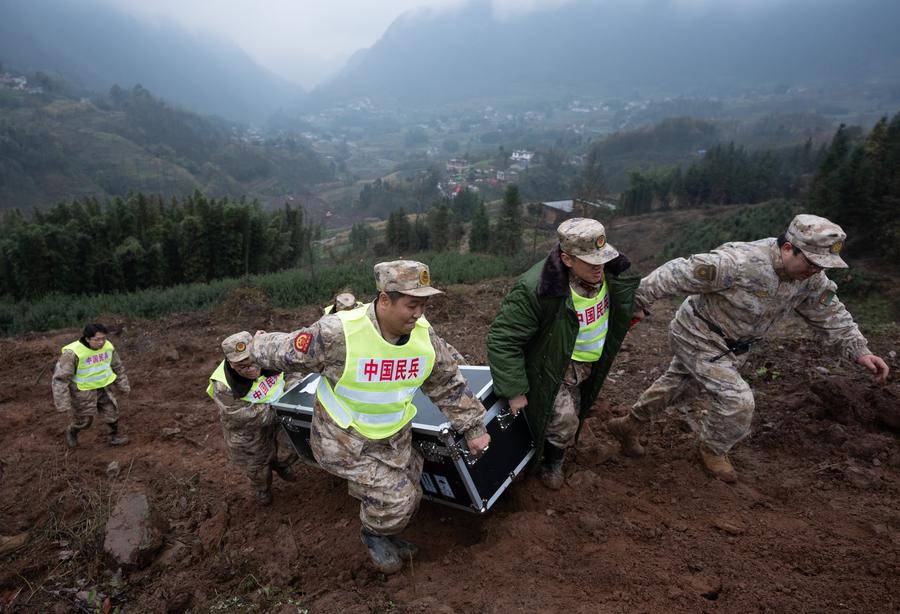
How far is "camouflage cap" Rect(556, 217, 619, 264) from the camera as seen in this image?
3.03 m

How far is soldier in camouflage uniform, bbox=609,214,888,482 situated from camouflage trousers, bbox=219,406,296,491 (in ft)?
9.85

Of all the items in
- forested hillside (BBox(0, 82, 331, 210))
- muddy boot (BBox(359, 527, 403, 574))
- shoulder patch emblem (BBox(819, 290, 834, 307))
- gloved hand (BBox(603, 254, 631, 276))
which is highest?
gloved hand (BBox(603, 254, 631, 276))

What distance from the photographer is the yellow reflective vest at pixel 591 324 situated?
3260mm

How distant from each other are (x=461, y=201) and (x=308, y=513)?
209ft

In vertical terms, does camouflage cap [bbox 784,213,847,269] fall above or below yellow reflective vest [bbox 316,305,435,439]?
above

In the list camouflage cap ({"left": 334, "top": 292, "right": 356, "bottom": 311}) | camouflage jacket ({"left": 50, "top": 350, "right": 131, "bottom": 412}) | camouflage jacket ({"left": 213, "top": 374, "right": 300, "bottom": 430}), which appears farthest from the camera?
camouflage jacket ({"left": 50, "top": 350, "right": 131, "bottom": 412})

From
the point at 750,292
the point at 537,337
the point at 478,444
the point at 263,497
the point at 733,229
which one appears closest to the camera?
the point at 478,444

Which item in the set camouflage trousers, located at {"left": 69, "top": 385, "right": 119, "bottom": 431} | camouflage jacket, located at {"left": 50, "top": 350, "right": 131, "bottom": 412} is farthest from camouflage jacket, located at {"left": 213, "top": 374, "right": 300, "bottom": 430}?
camouflage trousers, located at {"left": 69, "top": 385, "right": 119, "bottom": 431}

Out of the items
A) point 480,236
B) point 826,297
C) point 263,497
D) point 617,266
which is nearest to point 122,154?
point 480,236

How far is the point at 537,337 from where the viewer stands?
3287 millimetres

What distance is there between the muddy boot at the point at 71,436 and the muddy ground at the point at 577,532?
825mm

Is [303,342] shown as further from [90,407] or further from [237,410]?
[90,407]

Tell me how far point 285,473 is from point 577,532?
2604 millimetres

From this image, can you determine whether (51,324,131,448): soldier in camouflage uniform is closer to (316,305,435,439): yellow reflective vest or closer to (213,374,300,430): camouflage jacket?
(213,374,300,430): camouflage jacket
